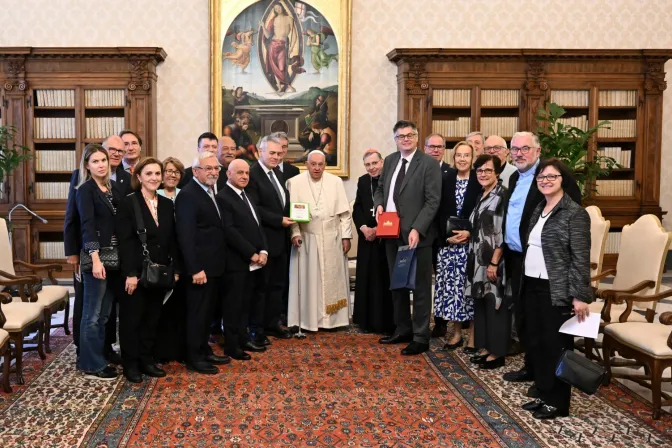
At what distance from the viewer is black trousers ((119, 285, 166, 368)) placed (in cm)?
449

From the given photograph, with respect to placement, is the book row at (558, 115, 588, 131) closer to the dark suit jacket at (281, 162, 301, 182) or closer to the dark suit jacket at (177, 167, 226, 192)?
the dark suit jacket at (281, 162, 301, 182)

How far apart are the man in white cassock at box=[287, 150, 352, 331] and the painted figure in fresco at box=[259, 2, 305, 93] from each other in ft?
11.4

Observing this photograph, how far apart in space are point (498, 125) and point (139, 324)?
6.01m

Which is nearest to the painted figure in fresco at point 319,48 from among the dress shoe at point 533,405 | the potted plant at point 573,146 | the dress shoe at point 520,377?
the potted plant at point 573,146

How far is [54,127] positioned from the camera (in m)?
8.79

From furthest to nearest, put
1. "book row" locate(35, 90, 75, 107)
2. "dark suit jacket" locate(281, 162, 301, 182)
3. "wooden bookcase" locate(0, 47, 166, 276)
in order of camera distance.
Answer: "book row" locate(35, 90, 75, 107)
"wooden bookcase" locate(0, 47, 166, 276)
"dark suit jacket" locate(281, 162, 301, 182)

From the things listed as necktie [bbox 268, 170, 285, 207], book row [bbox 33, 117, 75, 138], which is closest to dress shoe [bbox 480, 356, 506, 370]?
necktie [bbox 268, 170, 285, 207]

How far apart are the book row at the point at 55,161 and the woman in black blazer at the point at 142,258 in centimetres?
481

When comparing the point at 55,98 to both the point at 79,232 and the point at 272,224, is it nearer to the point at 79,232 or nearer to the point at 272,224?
the point at 272,224

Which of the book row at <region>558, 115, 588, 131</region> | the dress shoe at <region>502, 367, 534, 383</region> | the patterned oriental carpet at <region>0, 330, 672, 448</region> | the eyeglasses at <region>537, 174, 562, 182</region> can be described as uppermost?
the book row at <region>558, 115, 588, 131</region>

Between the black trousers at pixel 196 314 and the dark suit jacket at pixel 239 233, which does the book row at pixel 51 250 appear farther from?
the black trousers at pixel 196 314

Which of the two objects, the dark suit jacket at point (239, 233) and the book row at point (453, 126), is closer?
the dark suit jacket at point (239, 233)

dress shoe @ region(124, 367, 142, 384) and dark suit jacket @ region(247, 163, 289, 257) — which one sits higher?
dark suit jacket @ region(247, 163, 289, 257)

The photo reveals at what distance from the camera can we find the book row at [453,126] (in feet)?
29.5
